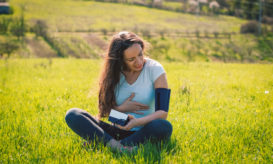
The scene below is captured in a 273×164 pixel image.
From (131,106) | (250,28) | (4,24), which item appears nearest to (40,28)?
(4,24)

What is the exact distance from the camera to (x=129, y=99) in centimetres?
348

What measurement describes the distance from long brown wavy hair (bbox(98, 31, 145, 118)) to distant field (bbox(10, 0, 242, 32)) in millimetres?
39395

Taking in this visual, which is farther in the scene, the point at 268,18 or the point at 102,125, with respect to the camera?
the point at 268,18

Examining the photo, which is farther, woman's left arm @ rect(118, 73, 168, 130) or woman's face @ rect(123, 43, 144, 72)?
woman's face @ rect(123, 43, 144, 72)

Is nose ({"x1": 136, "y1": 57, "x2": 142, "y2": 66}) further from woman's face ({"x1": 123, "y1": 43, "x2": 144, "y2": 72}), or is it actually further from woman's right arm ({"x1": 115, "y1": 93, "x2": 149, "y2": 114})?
woman's right arm ({"x1": 115, "y1": 93, "x2": 149, "y2": 114})

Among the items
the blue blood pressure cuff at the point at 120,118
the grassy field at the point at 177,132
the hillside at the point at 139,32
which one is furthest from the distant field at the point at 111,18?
the blue blood pressure cuff at the point at 120,118

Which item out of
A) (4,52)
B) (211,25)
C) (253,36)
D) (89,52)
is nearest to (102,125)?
(4,52)

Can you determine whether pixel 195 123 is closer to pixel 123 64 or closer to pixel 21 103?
pixel 123 64

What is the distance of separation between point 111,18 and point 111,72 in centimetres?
5175

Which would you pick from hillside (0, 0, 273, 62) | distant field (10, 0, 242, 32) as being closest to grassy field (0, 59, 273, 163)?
hillside (0, 0, 273, 62)

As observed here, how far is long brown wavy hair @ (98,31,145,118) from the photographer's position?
341 centimetres

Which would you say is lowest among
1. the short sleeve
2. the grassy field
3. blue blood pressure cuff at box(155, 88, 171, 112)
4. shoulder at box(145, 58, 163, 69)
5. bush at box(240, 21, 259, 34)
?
the grassy field

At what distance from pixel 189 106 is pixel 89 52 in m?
30.1

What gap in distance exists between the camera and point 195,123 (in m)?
3.98
